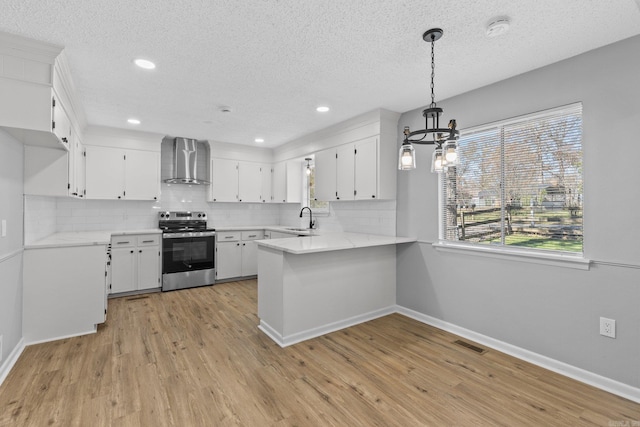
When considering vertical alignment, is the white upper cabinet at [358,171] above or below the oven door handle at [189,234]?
above

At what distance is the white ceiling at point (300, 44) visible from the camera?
187 centimetres

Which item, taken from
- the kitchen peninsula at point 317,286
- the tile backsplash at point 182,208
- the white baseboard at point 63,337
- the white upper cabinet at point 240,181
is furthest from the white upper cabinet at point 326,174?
the white baseboard at point 63,337

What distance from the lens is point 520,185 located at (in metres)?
2.80

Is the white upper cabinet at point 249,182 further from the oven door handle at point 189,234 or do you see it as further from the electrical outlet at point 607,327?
the electrical outlet at point 607,327

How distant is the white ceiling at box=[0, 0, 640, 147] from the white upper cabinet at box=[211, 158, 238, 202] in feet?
6.65

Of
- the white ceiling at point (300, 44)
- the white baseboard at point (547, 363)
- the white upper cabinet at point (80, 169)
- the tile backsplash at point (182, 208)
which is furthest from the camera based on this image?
the tile backsplash at point (182, 208)

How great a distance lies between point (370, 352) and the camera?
2.76 metres

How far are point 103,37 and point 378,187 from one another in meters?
2.88

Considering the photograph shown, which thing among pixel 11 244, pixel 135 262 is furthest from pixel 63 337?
pixel 135 262

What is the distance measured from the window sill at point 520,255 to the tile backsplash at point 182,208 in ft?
2.73

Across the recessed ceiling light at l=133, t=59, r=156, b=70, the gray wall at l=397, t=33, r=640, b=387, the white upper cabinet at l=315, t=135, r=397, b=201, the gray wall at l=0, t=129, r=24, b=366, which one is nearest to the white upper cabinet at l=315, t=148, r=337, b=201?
the white upper cabinet at l=315, t=135, r=397, b=201

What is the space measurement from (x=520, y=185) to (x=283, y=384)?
104 inches

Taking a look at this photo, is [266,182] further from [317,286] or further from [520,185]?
[520,185]

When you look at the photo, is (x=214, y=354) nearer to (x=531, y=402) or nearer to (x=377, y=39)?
(x=531, y=402)
